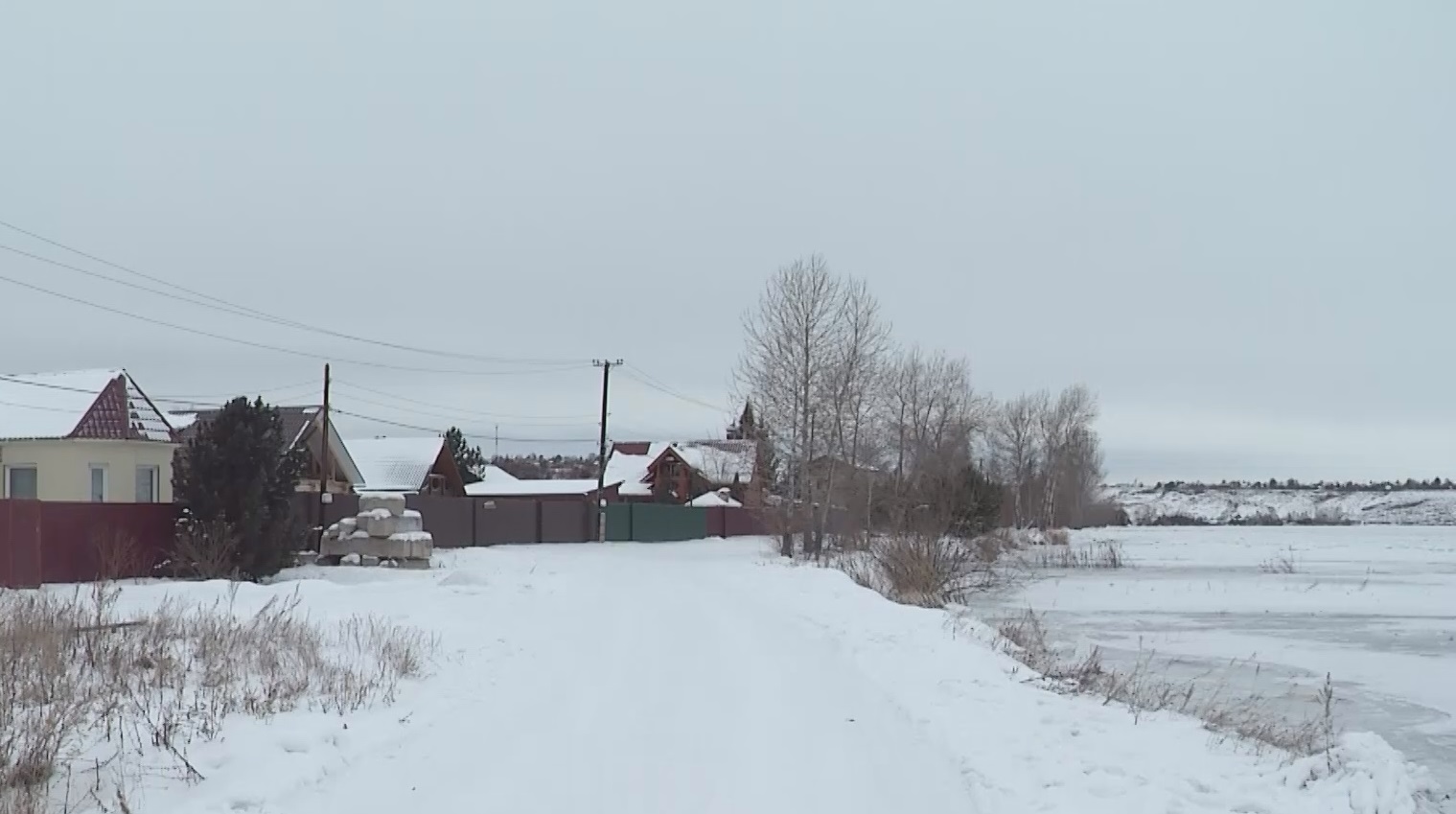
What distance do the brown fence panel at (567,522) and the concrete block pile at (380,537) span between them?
56.6 feet

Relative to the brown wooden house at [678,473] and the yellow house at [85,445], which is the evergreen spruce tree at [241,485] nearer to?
the yellow house at [85,445]

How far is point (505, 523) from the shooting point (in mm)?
42562

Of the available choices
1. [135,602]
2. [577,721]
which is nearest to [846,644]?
[577,721]

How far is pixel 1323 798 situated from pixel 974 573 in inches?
1007

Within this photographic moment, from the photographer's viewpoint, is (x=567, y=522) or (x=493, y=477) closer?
(x=567, y=522)

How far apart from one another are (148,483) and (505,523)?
1245 cm

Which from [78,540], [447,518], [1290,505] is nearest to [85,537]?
[78,540]

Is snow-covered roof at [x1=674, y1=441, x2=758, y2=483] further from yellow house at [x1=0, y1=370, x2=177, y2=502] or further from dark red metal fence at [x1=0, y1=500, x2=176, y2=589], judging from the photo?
dark red metal fence at [x1=0, y1=500, x2=176, y2=589]

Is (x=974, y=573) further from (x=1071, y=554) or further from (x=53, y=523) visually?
(x=53, y=523)

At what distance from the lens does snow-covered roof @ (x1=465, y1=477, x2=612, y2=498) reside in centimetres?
7619

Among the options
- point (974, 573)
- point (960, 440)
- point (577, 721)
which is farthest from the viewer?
point (960, 440)

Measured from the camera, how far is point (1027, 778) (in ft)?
24.8

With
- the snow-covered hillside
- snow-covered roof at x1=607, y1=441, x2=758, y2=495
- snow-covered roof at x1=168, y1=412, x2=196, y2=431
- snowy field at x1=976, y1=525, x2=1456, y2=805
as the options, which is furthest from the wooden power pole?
the snow-covered hillside

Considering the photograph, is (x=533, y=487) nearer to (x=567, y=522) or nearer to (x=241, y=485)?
(x=567, y=522)
